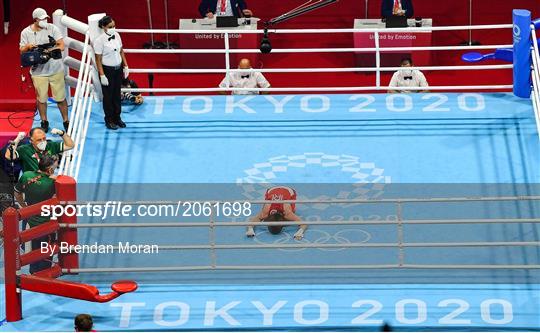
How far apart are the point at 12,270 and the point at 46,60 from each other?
11.8ft

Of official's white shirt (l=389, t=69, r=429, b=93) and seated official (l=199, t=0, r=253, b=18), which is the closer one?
official's white shirt (l=389, t=69, r=429, b=93)

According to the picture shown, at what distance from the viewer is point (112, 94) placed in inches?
672

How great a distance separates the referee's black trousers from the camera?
1695 cm

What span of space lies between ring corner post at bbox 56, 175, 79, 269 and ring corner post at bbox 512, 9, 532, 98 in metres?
5.66

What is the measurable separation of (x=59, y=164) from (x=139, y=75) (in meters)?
5.11

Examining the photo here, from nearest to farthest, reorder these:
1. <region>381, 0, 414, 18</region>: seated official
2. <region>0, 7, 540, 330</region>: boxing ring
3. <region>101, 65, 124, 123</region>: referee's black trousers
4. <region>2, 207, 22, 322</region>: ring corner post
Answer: <region>2, 207, 22, 322</region>: ring corner post, <region>0, 7, 540, 330</region>: boxing ring, <region>101, 65, 124, 123</region>: referee's black trousers, <region>381, 0, 414, 18</region>: seated official

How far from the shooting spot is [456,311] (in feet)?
47.3

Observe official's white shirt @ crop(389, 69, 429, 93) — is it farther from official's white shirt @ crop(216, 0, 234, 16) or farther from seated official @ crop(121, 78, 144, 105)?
official's white shirt @ crop(216, 0, 234, 16)

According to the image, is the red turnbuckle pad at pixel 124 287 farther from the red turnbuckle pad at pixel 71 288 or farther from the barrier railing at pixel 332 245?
the barrier railing at pixel 332 245

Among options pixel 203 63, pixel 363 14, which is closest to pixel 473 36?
pixel 363 14

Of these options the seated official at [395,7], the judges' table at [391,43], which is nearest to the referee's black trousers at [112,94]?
the judges' table at [391,43]

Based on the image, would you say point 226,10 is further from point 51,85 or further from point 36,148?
point 36,148

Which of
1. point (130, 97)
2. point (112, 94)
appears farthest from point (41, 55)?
point (130, 97)

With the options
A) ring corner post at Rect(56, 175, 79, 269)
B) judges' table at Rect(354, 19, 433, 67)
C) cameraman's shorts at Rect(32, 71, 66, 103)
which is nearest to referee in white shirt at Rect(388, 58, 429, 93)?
judges' table at Rect(354, 19, 433, 67)
